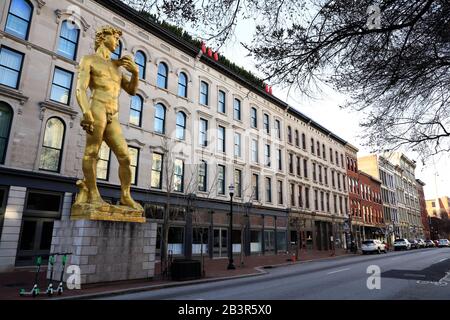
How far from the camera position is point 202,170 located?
2533 centimetres

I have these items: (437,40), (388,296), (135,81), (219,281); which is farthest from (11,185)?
(437,40)

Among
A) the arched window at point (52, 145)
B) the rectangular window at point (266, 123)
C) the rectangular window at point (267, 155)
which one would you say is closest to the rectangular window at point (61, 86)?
the arched window at point (52, 145)

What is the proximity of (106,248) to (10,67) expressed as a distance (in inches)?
429

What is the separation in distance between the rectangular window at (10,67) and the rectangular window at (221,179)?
14936 mm

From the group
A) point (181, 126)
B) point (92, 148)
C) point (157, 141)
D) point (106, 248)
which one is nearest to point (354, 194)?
point (181, 126)

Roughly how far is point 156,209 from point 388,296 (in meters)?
15.7

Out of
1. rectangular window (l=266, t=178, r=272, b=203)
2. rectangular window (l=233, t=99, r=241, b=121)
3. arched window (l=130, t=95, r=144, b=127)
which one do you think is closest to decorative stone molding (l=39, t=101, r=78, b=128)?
arched window (l=130, t=95, r=144, b=127)

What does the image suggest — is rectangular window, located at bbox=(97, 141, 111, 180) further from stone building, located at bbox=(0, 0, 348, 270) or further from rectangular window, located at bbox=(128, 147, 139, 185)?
rectangular window, located at bbox=(128, 147, 139, 185)

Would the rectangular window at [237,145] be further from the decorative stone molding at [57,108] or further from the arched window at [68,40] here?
the arched window at [68,40]

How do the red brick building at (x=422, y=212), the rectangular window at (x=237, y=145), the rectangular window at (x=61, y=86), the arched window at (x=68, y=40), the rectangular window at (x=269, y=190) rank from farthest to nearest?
1. the red brick building at (x=422, y=212)
2. the rectangular window at (x=269, y=190)
3. the rectangular window at (x=237, y=145)
4. the arched window at (x=68, y=40)
5. the rectangular window at (x=61, y=86)

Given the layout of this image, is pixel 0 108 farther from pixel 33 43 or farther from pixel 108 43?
pixel 108 43

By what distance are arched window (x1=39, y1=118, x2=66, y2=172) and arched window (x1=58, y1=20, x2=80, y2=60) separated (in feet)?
12.7

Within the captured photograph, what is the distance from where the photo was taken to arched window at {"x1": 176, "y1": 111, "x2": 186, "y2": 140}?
2430 cm

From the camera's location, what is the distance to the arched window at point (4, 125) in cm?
1546
